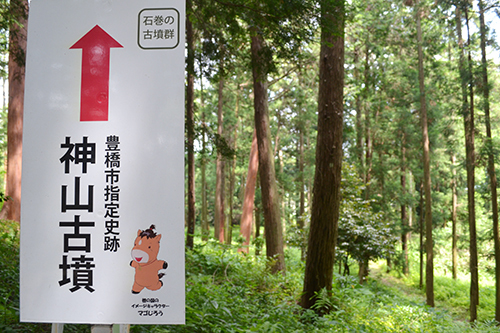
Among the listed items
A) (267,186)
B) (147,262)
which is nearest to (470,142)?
(267,186)

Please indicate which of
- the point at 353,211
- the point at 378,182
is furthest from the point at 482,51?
the point at 378,182

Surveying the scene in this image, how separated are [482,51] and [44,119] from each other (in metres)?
15.8

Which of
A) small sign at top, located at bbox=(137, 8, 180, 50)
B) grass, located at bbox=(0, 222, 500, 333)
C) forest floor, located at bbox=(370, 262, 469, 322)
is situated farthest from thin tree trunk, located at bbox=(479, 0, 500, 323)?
small sign at top, located at bbox=(137, 8, 180, 50)

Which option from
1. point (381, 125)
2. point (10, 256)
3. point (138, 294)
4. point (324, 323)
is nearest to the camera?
point (138, 294)

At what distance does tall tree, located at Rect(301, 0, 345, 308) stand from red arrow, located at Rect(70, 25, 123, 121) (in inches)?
158

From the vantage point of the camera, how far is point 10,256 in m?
5.55

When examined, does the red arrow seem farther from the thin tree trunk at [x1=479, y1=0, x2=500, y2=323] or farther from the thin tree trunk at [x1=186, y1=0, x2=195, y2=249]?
the thin tree trunk at [x1=479, y1=0, x2=500, y2=323]

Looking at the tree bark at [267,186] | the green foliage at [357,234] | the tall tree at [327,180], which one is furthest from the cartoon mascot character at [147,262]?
the green foliage at [357,234]

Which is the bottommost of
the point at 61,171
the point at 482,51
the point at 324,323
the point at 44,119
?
the point at 324,323

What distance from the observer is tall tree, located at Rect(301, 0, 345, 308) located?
530cm

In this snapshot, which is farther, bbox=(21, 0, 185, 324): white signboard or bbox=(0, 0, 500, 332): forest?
bbox=(0, 0, 500, 332): forest

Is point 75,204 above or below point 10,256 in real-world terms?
above

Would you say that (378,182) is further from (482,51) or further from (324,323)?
(324,323)

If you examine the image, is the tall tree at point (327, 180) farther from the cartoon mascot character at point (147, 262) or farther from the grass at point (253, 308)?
the cartoon mascot character at point (147, 262)
